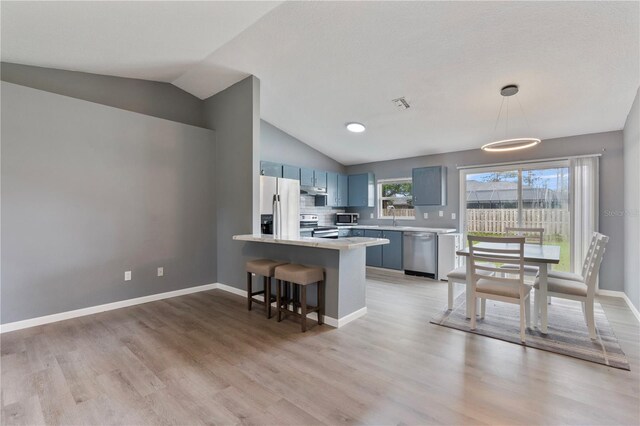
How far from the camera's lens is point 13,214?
2916mm

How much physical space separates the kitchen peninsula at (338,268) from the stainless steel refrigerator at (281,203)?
1011 millimetres

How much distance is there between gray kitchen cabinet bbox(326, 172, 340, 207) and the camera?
611cm

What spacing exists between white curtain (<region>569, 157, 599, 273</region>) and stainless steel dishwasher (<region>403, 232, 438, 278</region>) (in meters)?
1.94

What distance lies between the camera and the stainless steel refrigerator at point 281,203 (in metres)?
4.40

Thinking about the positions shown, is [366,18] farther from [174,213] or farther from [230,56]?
[174,213]

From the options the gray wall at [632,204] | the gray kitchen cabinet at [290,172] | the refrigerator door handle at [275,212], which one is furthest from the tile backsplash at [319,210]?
the gray wall at [632,204]

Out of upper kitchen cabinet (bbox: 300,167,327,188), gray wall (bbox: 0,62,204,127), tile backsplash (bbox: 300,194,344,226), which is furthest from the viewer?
tile backsplash (bbox: 300,194,344,226)

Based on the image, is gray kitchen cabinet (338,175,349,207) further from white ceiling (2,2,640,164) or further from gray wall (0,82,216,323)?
gray wall (0,82,216,323)

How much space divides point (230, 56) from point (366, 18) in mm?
1695

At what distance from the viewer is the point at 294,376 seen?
82.8 inches

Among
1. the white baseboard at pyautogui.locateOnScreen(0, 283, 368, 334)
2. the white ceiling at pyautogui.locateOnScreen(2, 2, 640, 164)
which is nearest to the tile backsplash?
the white ceiling at pyautogui.locateOnScreen(2, 2, 640, 164)

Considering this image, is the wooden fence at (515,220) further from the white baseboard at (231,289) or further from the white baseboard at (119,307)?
the white baseboard at (231,289)

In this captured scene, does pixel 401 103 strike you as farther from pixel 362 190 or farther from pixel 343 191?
pixel 343 191

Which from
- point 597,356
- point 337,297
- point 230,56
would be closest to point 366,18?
point 230,56
